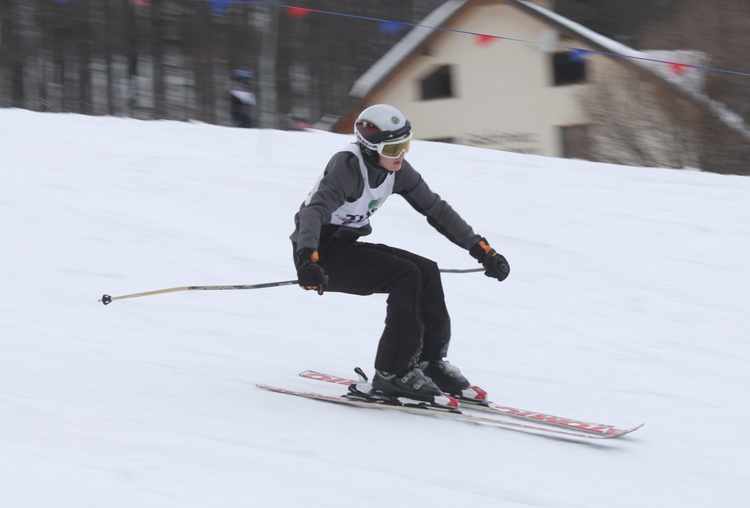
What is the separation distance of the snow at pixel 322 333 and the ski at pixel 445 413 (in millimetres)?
49

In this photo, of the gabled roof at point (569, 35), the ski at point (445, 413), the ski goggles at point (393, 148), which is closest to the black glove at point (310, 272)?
the ski goggles at point (393, 148)

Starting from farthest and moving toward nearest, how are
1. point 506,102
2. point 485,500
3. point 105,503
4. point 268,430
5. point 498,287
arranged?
point 506,102 → point 498,287 → point 268,430 → point 485,500 → point 105,503

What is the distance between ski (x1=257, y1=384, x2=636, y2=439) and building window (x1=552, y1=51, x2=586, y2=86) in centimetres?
2245

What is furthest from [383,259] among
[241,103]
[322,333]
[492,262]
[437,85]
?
[437,85]

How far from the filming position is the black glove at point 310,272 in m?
4.16

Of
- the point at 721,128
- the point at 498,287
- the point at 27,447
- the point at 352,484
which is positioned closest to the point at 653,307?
the point at 498,287

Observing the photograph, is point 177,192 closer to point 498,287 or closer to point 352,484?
point 498,287

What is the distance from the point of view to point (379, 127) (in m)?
4.38

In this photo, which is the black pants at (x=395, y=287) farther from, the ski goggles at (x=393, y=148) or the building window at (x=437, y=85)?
the building window at (x=437, y=85)

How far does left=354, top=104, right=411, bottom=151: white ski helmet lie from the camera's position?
436cm

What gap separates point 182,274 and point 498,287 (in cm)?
230

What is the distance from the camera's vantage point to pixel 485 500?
3.51 metres

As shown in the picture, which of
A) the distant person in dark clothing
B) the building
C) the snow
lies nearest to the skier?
the snow

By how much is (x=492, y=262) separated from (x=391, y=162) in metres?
0.71
